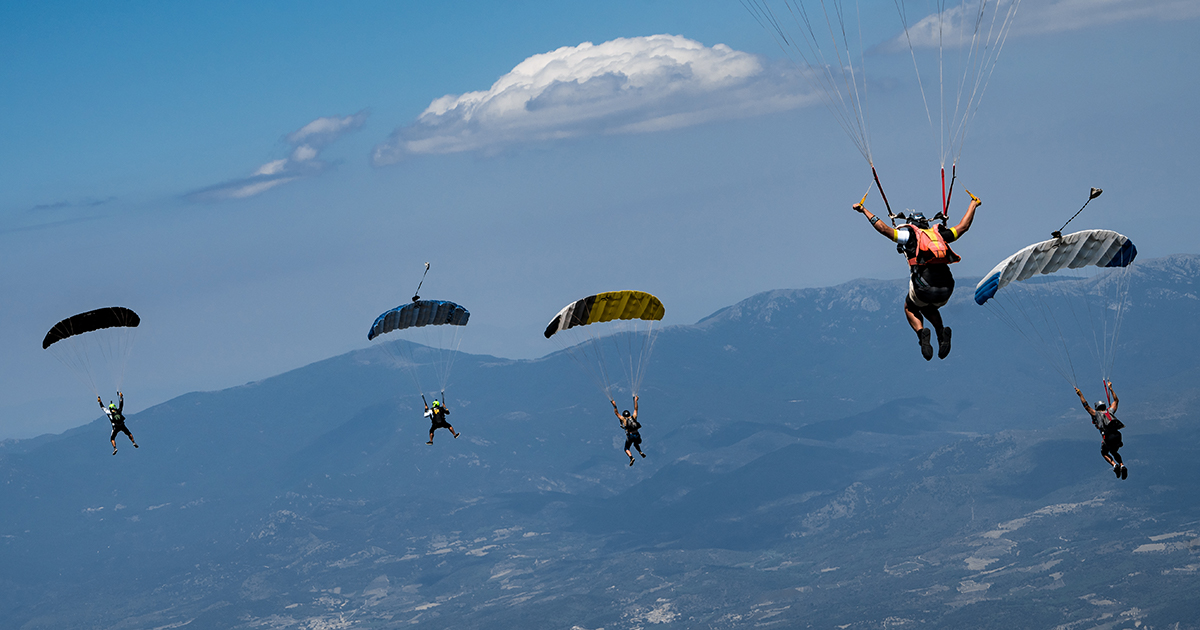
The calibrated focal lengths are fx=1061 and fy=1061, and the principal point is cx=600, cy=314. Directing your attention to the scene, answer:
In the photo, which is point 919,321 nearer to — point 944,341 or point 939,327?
point 939,327

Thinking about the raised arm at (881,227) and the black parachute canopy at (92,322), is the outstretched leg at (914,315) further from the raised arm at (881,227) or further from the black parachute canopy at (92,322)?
the black parachute canopy at (92,322)

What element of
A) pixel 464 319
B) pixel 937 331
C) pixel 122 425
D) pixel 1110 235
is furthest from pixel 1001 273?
pixel 122 425

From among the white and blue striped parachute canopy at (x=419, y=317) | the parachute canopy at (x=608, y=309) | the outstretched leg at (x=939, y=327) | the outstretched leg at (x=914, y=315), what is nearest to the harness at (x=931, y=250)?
the outstretched leg at (x=939, y=327)

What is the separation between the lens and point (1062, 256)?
37.9 metres

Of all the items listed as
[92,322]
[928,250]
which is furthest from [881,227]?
[92,322]

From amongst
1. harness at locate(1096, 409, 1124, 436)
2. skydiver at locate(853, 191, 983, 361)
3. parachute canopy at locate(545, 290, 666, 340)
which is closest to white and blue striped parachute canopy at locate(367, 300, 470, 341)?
parachute canopy at locate(545, 290, 666, 340)

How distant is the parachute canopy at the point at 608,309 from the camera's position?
49.3 metres

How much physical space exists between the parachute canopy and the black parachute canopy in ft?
85.3

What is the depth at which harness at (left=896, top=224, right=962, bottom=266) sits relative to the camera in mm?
30172

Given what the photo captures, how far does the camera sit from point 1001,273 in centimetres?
3494

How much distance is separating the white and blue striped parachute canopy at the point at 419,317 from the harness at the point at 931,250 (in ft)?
94.1

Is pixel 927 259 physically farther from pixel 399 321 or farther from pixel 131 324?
pixel 131 324

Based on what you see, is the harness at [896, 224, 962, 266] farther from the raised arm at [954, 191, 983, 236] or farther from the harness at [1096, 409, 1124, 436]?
the harness at [1096, 409, 1124, 436]

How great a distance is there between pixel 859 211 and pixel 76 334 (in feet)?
150
